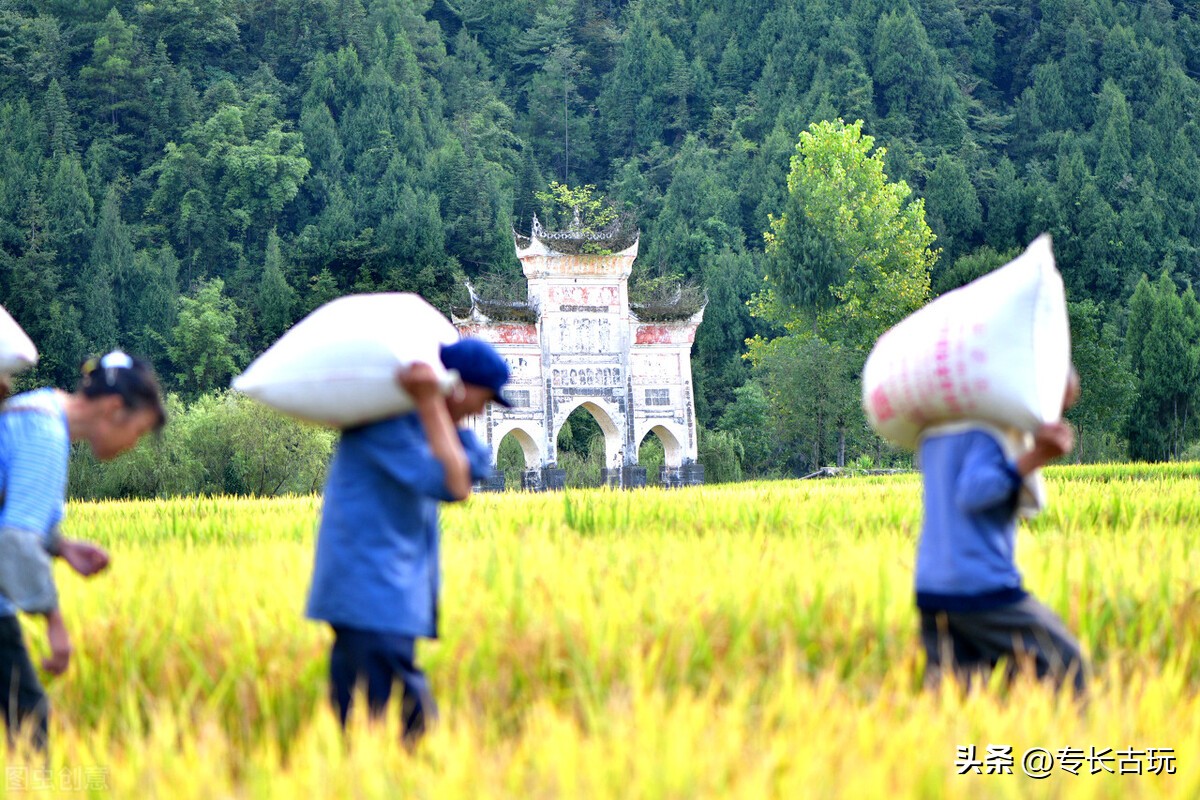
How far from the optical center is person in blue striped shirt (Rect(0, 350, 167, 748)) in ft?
14.3

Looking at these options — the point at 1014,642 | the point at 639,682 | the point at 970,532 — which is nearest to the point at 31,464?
the point at 639,682

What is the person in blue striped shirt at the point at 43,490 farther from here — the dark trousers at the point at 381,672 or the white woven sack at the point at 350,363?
the dark trousers at the point at 381,672

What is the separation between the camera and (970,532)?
4.53 m

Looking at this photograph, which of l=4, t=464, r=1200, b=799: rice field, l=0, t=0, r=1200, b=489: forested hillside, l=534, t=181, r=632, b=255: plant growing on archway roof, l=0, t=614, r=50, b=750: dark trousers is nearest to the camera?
l=4, t=464, r=1200, b=799: rice field

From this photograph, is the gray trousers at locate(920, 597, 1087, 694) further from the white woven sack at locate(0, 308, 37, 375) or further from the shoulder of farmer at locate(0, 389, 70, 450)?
the white woven sack at locate(0, 308, 37, 375)

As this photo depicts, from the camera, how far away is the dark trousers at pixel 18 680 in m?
4.40

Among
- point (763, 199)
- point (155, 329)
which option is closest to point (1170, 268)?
point (763, 199)

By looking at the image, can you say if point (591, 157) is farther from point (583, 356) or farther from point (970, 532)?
point (970, 532)

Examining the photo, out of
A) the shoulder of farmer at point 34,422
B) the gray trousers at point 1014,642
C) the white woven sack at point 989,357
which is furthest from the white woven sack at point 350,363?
the gray trousers at point 1014,642

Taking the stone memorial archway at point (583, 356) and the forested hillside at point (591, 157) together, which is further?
the forested hillside at point (591, 157)

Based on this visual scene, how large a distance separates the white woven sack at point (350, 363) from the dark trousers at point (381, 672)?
1.94 feet

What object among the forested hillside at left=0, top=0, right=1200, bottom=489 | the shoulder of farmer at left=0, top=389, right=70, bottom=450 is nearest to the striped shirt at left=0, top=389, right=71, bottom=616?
the shoulder of farmer at left=0, top=389, right=70, bottom=450

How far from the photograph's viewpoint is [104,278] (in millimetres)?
45500

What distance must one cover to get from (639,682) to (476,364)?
38.4 inches
